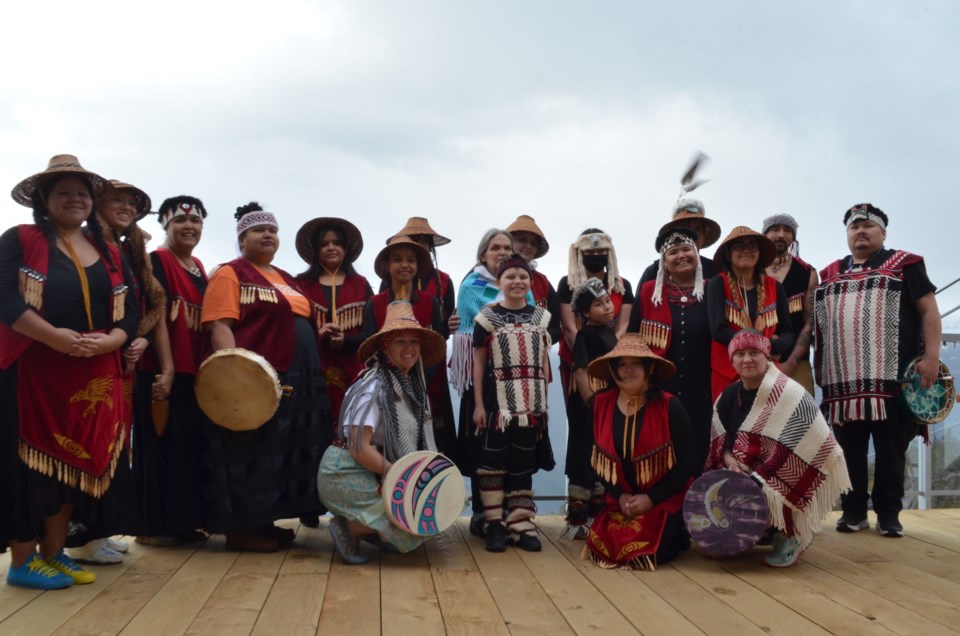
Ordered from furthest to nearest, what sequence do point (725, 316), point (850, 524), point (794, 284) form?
point (794, 284) < point (850, 524) < point (725, 316)

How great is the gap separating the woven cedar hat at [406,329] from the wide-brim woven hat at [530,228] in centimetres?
101

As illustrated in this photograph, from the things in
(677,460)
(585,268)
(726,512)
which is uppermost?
(585,268)

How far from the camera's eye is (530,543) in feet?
13.5

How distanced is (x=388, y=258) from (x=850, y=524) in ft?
9.53

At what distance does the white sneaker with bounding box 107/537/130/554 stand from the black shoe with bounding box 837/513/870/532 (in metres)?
3.70

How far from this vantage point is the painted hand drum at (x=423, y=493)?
3.73m

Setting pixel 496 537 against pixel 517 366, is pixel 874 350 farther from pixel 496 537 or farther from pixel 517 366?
pixel 496 537

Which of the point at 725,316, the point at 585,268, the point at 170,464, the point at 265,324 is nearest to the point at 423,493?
the point at 265,324

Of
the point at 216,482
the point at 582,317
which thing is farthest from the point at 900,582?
the point at 216,482

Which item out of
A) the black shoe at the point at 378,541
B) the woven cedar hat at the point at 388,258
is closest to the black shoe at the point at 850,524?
the black shoe at the point at 378,541

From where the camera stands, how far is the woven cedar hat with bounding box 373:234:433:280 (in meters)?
4.50

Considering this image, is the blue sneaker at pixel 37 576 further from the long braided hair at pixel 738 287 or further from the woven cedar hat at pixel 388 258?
the long braided hair at pixel 738 287

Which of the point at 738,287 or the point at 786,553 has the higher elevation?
the point at 738,287

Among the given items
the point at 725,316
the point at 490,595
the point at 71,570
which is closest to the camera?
the point at 490,595
